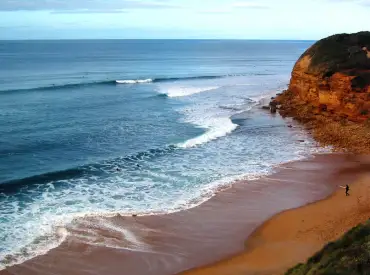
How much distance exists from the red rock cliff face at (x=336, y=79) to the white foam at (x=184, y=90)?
14.0 m

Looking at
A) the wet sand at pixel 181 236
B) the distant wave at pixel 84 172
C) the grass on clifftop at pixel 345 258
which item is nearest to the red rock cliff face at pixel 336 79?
the wet sand at pixel 181 236

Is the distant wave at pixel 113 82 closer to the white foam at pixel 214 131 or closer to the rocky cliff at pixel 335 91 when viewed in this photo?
the white foam at pixel 214 131

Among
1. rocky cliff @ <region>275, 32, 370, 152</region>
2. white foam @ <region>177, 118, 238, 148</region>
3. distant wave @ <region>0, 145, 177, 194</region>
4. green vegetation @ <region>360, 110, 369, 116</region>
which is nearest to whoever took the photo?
distant wave @ <region>0, 145, 177, 194</region>

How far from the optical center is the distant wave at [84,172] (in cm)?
2345

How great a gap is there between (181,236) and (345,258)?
846 cm

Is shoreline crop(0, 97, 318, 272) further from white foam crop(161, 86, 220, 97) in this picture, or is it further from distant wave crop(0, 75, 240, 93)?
distant wave crop(0, 75, 240, 93)

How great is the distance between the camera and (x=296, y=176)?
82.3 feet

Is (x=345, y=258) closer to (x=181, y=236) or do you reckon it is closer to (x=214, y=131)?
(x=181, y=236)

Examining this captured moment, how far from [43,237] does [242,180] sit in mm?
11199

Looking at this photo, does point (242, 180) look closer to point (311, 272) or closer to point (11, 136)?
point (311, 272)

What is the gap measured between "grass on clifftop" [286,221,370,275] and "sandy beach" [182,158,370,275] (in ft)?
9.91

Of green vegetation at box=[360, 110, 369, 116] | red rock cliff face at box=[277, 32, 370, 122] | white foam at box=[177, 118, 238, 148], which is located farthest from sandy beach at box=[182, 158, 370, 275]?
red rock cliff face at box=[277, 32, 370, 122]

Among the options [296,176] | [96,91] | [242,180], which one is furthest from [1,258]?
[96,91]

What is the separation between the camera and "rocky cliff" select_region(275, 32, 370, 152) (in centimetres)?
3416
